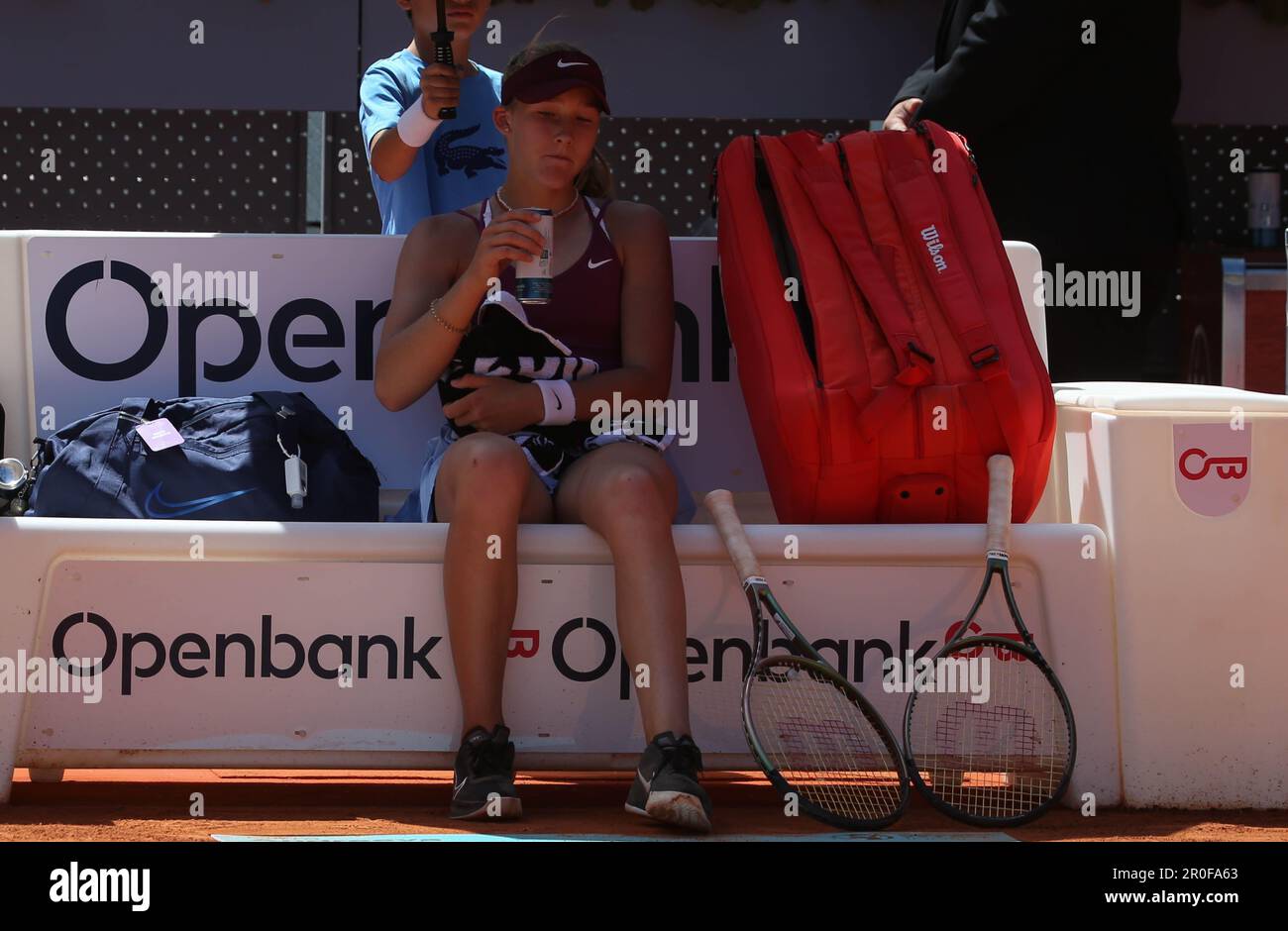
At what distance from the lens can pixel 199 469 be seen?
277 centimetres

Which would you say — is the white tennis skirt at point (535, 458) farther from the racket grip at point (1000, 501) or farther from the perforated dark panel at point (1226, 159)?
the perforated dark panel at point (1226, 159)

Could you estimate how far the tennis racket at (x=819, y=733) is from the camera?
2.37m

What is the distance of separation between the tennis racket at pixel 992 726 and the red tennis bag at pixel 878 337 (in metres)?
0.18

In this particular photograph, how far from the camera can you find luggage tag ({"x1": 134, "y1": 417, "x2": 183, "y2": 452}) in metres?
2.77

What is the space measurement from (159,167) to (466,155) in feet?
6.47

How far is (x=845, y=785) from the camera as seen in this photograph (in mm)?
2404

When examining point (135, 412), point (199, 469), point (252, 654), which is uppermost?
point (135, 412)

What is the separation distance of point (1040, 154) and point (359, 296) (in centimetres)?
164

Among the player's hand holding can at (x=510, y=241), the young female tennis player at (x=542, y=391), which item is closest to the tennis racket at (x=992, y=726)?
the young female tennis player at (x=542, y=391)

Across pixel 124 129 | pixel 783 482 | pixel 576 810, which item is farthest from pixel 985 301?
pixel 124 129

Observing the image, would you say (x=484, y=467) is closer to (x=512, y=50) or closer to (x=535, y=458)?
(x=535, y=458)

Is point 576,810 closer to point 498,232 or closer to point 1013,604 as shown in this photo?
point 1013,604

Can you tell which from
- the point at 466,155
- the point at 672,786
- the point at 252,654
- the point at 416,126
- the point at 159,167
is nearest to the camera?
the point at 672,786

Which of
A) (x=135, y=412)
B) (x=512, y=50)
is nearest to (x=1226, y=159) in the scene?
(x=512, y=50)
